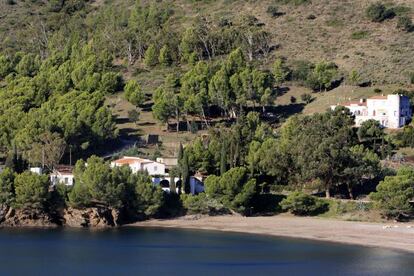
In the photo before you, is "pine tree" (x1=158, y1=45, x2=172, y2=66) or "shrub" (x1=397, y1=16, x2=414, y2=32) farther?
"shrub" (x1=397, y1=16, x2=414, y2=32)

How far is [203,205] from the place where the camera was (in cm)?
7669

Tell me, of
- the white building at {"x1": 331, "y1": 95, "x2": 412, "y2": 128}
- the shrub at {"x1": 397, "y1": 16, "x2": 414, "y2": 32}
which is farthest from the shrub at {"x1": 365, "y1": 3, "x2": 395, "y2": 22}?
the white building at {"x1": 331, "y1": 95, "x2": 412, "y2": 128}

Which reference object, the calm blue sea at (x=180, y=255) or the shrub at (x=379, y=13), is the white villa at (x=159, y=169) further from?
the shrub at (x=379, y=13)

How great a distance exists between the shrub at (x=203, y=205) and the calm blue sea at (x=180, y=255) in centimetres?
470

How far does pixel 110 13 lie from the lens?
14600 centimetres

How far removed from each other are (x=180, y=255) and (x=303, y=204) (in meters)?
17.0

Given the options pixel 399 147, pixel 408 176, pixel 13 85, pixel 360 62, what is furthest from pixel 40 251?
pixel 360 62

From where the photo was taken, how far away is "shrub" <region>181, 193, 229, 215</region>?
3019 inches

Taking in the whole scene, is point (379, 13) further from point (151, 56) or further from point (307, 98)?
point (151, 56)

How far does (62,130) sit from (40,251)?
3173 cm

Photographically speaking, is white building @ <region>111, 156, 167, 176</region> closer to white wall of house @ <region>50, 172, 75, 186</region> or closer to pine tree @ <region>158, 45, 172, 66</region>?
white wall of house @ <region>50, 172, 75, 186</region>

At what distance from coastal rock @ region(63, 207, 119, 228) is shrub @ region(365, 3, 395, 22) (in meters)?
67.6

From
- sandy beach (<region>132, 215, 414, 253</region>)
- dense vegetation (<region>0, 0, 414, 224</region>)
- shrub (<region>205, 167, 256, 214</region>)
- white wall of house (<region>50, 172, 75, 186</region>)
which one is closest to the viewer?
sandy beach (<region>132, 215, 414, 253</region>)

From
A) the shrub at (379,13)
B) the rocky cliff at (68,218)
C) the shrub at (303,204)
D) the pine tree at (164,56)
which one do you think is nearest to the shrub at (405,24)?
the shrub at (379,13)
